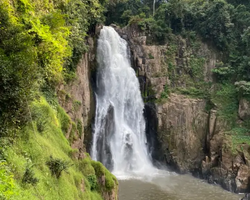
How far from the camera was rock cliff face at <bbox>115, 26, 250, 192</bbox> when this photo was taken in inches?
749

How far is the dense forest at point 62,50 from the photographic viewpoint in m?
5.08

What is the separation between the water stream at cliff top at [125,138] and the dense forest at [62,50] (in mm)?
3969

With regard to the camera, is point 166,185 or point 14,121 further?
point 166,185

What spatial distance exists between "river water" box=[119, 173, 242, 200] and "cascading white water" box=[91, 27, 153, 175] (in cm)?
225

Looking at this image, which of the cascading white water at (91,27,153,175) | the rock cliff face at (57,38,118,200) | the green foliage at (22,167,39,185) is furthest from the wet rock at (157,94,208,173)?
the green foliage at (22,167,39,185)

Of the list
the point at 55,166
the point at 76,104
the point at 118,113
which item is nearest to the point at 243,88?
the point at 118,113

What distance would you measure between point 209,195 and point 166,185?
3075 mm

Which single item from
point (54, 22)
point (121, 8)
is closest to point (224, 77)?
point (121, 8)

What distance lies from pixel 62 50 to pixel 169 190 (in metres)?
12.5

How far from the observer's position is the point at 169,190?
53.5ft

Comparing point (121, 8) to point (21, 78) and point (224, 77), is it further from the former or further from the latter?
point (21, 78)

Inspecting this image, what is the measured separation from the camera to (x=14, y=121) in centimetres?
524

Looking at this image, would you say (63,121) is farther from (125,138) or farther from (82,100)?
(125,138)

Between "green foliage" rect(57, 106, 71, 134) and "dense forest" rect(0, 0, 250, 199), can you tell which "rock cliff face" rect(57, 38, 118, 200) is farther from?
"dense forest" rect(0, 0, 250, 199)
